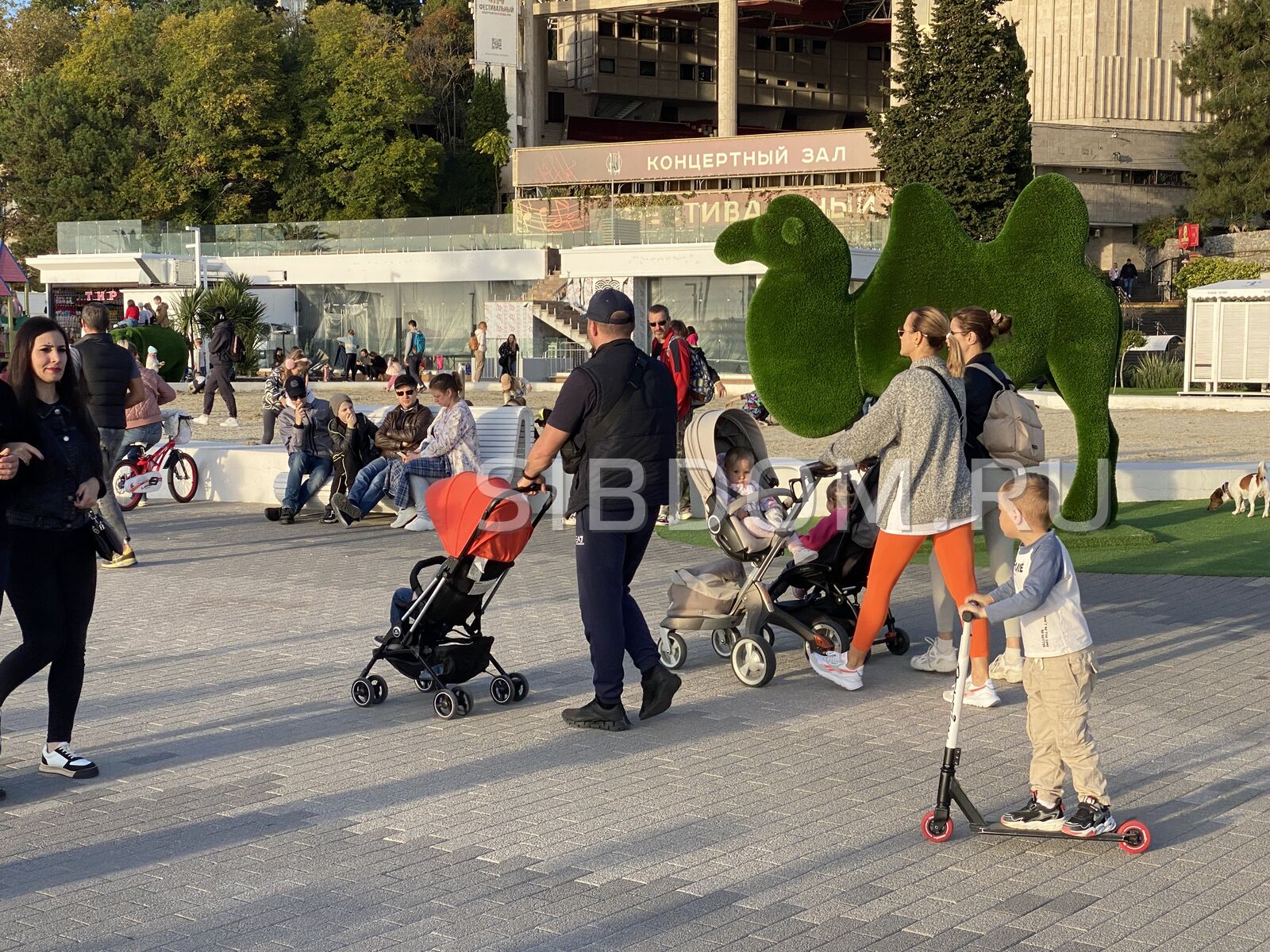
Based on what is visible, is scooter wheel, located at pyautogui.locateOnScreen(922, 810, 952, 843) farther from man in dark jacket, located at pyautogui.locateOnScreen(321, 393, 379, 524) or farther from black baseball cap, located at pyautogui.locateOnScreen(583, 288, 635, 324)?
man in dark jacket, located at pyautogui.locateOnScreen(321, 393, 379, 524)

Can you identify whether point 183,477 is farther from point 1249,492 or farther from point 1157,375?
point 1157,375

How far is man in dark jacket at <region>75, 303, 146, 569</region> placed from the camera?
10.8 meters

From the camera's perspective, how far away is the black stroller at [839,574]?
27.2ft

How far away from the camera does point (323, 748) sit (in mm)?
6684

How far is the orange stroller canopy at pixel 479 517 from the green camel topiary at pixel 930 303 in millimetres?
4508

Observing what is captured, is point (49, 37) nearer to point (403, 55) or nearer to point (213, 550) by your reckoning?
point (403, 55)

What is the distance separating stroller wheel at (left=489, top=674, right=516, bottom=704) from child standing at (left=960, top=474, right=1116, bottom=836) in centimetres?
284

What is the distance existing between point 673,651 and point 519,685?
1.09 metres

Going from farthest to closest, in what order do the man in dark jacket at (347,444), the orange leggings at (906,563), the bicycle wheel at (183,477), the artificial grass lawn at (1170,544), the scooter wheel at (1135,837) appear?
the bicycle wheel at (183,477)
the man in dark jacket at (347,444)
the artificial grass lawn at (1170,544)
the orange leggings at (906,563)
the scooter wheel at (1135,837)

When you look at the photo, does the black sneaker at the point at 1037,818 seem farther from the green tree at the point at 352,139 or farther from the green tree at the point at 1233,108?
the green tree at the point at 352,139

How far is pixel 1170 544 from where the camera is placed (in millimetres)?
12445

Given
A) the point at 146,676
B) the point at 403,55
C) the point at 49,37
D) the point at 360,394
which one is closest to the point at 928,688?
the point at 146,676

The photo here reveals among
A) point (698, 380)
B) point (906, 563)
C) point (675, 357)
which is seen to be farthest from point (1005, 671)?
point (698, 380)

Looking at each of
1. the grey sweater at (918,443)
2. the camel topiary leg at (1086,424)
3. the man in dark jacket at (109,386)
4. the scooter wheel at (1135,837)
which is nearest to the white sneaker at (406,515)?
the man in dark jacket at (109,386)
